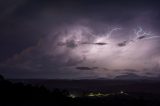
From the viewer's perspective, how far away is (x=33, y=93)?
52.4 m

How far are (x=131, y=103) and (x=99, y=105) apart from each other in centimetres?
808

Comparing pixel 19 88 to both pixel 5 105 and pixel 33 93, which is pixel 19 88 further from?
pixel 5 105

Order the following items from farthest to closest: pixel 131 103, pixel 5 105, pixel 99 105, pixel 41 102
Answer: pixel 131 103 < pixel 99 105 < pixel 41 102 < pixel 5 105

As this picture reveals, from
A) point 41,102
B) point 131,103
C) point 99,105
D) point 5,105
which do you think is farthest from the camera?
point 131,103

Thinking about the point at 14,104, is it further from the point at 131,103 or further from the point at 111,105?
the point at 131,103

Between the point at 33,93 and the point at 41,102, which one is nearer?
the point at 41,102

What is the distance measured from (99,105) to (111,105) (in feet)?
7.11

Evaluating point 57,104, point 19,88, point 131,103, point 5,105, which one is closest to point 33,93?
point 19,88

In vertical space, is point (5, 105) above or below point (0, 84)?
below

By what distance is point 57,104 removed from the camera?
4862 cm

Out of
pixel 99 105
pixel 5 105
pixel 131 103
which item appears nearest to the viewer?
pixel 5 105

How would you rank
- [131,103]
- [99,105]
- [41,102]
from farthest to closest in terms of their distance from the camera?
[131,103]
[99,105]
[41,102]

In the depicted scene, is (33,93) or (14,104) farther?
(33,93)

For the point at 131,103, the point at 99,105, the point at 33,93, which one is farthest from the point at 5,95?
the point at 131,103
